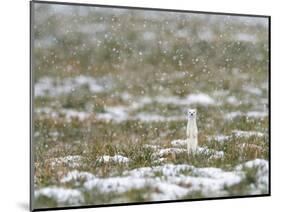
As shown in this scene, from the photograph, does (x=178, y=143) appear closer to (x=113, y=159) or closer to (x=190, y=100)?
(x=190, y=100)

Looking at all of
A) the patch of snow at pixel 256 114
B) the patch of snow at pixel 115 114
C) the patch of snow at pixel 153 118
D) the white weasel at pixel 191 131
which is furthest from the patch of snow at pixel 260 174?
the patch of snow at pixel 115 114

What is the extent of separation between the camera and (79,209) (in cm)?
541

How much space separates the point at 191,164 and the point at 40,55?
1788mm

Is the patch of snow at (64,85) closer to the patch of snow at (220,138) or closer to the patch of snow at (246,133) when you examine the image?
the patch of snow at (220,138)

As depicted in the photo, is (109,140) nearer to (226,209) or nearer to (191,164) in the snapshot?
(191,164)

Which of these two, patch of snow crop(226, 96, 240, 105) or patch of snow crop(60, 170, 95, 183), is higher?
patch of snow crop(226, 96, 240, 105)

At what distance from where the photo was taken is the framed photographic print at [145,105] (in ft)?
17.8

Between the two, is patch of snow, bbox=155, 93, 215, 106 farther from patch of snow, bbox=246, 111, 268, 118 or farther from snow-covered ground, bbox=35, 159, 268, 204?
snow-covered ground, bbox=35, 159, 268, 204

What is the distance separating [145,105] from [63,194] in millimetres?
1158

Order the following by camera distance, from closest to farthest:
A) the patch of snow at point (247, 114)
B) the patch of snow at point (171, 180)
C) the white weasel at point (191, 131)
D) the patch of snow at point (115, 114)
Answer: the patch of snow at point (171, 180) → the patch of snow at point (115, 114) → the white weasel at point (191, 131) → the patch of snow at point (247, 114)

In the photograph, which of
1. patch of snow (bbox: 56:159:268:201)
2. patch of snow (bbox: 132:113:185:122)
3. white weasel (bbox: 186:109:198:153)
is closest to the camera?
patch of snow (bbox: 56:159:268:201)

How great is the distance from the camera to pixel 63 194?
5.37 m

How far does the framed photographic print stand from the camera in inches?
214

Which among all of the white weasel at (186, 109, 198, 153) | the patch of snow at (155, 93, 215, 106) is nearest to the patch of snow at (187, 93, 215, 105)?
the patch of snow at (155, 93, 215, 106)
